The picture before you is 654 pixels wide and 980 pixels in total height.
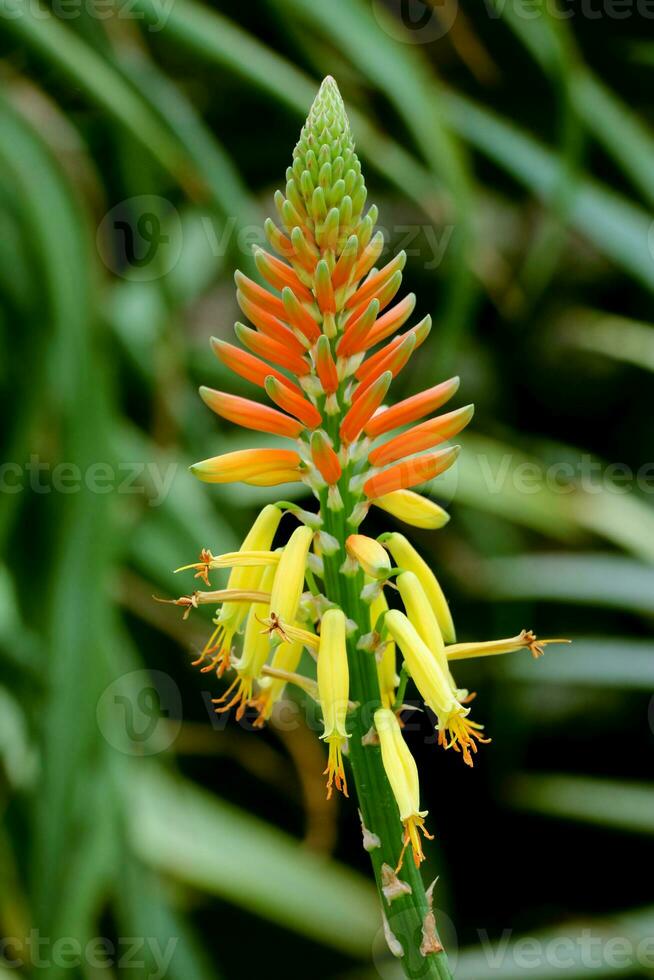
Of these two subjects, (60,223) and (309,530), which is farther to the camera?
(60,223)

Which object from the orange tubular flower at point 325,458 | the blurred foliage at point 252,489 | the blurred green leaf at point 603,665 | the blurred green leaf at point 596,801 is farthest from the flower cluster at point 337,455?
the blurred green leaf at point 596,801

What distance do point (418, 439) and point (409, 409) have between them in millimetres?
18

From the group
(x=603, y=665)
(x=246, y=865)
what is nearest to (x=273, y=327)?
(x=603, y=665)

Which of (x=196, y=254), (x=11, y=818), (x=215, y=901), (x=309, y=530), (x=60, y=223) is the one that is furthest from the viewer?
(x=215, y=901)

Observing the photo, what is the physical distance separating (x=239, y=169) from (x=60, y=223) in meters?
0.98

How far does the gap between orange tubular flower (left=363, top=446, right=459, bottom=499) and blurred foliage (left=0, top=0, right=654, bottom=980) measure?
33.3 inches

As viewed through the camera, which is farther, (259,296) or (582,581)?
(582,581)

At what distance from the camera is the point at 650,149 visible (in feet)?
5.83

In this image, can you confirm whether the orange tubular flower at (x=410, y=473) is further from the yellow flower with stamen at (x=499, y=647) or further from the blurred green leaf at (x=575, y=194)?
the blurred green leaf at (x=575, y=194)

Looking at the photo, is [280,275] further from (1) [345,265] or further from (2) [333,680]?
(2) [333,680]

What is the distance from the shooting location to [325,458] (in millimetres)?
412

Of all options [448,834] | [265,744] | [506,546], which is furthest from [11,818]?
[506,546]

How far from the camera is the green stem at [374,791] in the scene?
386 millimetres

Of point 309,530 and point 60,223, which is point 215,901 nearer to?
point 60,223
